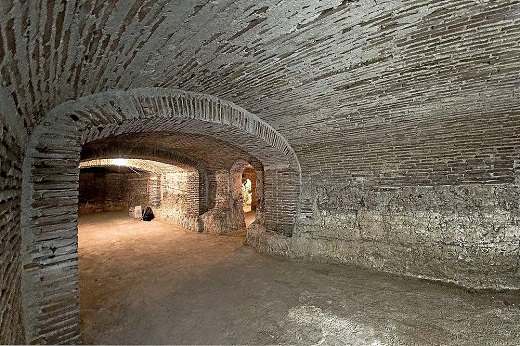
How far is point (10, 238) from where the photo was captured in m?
1.98

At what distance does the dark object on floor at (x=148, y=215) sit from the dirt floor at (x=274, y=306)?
190 inches

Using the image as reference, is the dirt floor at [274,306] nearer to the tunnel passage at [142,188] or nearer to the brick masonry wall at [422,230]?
the brick masonry wall at [422,230]

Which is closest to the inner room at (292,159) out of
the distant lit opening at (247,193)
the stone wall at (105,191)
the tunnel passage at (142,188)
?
the tunnel passage at (142,188)

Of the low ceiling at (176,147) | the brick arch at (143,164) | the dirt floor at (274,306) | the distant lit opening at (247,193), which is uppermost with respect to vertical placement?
the low ceiling at (176,147)

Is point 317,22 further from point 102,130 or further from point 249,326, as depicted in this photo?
point 249,326

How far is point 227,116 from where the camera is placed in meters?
3.88

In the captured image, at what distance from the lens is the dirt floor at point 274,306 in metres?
2.79

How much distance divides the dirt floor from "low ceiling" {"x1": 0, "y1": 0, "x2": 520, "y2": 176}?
1.97m

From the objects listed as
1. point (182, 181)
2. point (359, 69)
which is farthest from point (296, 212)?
point (182, 181)

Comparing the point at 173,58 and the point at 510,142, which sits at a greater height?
the point at 173,58

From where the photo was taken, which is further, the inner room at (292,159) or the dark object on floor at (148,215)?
the dark object on floor at (148,215)

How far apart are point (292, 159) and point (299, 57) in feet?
8.51

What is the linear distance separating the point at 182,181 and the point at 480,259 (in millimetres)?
7395

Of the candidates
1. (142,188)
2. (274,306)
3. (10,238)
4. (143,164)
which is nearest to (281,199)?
(274,306)
